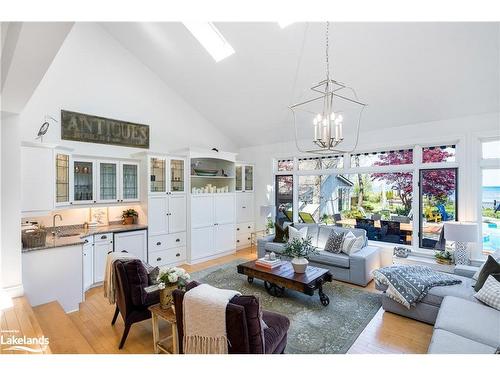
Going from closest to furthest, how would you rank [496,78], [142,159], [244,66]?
[496,78] → [244,66] → [142,159]

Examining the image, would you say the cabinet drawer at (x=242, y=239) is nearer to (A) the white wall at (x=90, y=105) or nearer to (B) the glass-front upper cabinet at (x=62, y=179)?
(A) the white wall at (x=90, y=105)

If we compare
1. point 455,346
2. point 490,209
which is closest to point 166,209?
point 455,346

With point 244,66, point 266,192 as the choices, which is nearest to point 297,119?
point 244,66

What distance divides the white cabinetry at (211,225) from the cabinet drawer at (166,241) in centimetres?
22

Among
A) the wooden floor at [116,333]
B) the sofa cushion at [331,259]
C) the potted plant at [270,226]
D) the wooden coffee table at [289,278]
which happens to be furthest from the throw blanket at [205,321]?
the potted plant at [270,226]

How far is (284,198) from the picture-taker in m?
6.34

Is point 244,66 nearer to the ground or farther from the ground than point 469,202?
farther from the ground

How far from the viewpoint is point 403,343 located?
8.25ft

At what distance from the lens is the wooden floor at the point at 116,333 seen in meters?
2.28

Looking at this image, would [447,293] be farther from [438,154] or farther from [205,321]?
[205,321]

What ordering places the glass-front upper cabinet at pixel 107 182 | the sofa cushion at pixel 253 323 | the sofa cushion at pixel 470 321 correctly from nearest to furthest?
the sofa cushion at pixel 253 323, the sofa cushion at pixel 470 321, the glass-front upper cabinet at pixel 107 182
